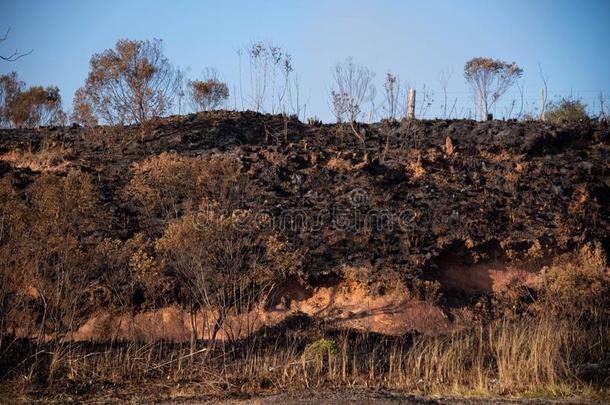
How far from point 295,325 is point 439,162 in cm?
741

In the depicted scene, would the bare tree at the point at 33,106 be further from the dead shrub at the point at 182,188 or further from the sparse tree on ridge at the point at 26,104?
the dead shrub at the point at 182,188

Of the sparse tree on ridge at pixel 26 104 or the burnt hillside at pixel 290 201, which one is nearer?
the burnt hillside at pixel 290 201

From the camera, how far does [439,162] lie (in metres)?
19.0

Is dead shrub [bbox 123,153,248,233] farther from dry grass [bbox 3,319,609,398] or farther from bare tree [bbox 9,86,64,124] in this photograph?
bare tree [bbox 9,86,64,124]

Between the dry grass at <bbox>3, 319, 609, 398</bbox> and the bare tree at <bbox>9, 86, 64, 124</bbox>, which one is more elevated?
the bare tree at <bbox>9, 86, 64, 124</bbox>

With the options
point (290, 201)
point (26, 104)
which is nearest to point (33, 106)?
point (26, 104)

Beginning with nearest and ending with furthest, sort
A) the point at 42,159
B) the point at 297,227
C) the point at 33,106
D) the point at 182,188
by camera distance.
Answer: the point at 182,188 < the point at 297,227 < the point at 42,159 < the point at 33,106

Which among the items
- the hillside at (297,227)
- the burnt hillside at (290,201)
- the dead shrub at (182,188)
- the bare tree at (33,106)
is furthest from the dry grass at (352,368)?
the bare tree at (33,106)

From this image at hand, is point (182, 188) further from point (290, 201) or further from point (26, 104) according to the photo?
point (26, 104)

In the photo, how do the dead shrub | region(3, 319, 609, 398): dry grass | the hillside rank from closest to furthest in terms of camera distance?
region(3, 319, 609, 398): dry grass < the hillside < the dead shrub

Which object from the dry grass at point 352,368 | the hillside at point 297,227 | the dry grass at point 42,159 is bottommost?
the dry grass at point 352,368

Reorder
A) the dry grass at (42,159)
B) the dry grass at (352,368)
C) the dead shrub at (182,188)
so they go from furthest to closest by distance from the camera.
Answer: the dry grass at (42,159) → the dead shrub at (182,188) → the dry grass at (352,368)

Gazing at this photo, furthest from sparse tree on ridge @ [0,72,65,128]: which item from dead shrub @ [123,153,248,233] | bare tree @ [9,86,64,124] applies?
dead shrub @ [123,153,248,233]

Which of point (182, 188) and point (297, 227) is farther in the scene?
point (297, 227)
